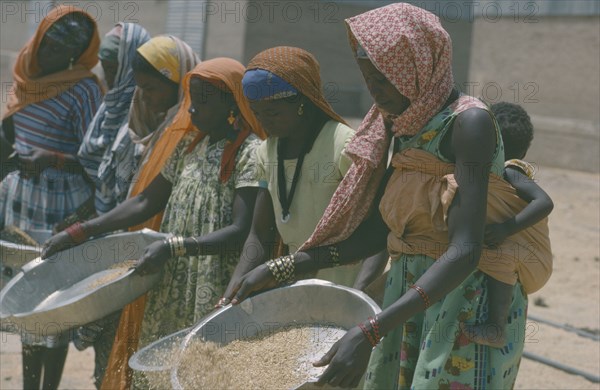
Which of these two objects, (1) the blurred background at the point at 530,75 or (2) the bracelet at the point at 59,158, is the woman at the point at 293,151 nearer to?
(2) the bracelet at the point at 59,158

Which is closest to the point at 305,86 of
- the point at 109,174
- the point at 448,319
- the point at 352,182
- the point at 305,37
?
the point at 352,182

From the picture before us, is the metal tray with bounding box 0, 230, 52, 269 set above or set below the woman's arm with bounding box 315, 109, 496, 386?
below

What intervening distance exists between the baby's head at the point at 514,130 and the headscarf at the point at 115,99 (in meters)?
2.10

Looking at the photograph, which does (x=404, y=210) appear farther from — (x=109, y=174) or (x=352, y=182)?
(x=109, y=174)

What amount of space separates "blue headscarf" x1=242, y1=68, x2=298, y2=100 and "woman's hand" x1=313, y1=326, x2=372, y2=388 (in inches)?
42.9

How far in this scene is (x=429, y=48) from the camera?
Answer: 2715 millimetres

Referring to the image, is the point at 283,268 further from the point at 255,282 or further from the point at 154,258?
the point at 154,258

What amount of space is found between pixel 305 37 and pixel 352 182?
1718cm

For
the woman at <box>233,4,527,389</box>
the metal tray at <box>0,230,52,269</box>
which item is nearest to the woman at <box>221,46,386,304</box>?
the woman at <box>233,4,527,389</box>

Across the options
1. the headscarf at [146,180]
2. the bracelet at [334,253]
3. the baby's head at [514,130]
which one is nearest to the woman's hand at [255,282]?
the bracelet at [334,253]

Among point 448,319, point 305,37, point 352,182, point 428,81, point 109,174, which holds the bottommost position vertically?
point 305,37

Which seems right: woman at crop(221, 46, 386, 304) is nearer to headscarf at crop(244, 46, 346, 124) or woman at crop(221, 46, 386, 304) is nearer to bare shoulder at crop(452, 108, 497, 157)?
headscarf at crop(244, 46, 346, 124)

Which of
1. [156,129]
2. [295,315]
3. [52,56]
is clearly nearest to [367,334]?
[295,315]

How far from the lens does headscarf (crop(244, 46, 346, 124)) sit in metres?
3.32
